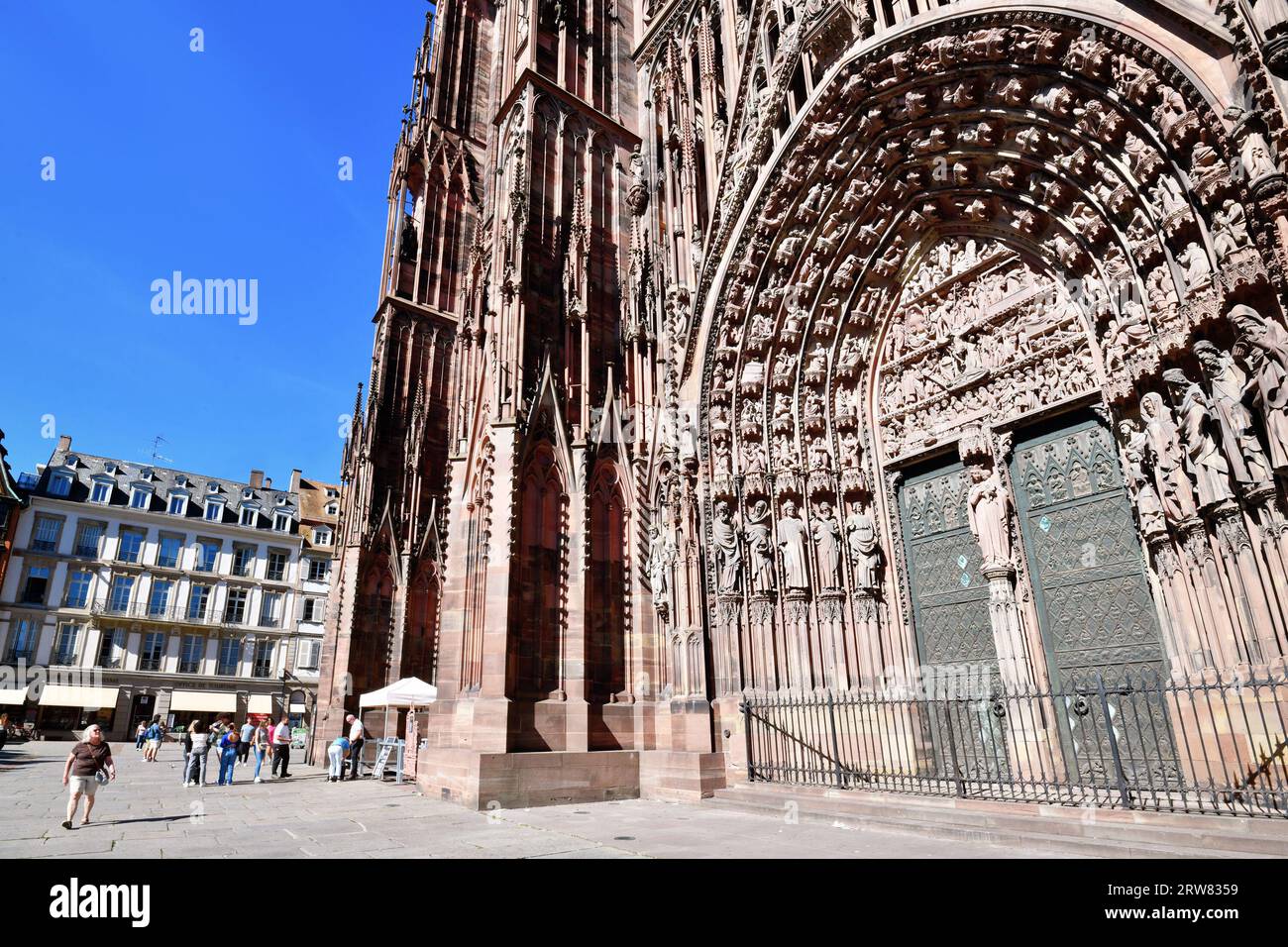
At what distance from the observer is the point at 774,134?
12039mm

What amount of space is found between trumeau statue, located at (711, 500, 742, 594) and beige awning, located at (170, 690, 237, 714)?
120ft

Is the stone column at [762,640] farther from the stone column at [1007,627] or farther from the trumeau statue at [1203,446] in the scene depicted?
the trumeau statue at [1203,446]

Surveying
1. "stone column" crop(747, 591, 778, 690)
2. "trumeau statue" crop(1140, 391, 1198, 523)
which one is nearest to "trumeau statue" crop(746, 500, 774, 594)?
"stone column" crop(747, 591, 778, 690)

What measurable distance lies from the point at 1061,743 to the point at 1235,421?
352cm

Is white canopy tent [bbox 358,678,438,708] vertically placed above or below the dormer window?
below

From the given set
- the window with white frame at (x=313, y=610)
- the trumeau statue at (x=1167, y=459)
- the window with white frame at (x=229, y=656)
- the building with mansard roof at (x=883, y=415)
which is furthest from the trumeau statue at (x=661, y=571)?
the window with white frame at (x=313, y=610)

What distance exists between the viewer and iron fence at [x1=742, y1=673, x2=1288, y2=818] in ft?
19.7

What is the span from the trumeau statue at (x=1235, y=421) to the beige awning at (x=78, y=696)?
43.2 metres

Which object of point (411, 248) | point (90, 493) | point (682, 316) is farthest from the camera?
point (90, 493)

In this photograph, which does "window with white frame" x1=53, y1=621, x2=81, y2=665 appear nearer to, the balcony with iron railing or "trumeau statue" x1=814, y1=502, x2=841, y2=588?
the balcony with iron railing

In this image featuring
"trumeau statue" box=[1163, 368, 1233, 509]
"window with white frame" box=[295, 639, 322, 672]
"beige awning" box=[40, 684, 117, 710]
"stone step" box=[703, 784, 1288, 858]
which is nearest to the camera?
"stone step" box=[703, 784, 1288, 858]
